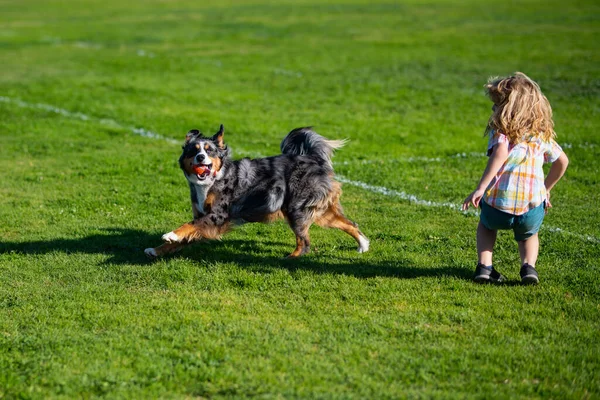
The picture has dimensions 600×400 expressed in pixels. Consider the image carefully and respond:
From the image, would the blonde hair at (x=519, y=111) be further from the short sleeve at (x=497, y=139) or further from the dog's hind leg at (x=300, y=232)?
the dog's hind leg at (x=300, y=232)

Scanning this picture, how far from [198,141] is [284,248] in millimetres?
1643

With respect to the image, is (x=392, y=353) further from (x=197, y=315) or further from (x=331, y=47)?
(x=331, y=47)

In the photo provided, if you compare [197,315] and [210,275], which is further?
[210,275]

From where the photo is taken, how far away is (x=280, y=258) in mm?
8242

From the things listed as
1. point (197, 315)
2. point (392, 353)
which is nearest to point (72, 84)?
point (197, 315)

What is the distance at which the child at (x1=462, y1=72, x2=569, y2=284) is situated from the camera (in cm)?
696

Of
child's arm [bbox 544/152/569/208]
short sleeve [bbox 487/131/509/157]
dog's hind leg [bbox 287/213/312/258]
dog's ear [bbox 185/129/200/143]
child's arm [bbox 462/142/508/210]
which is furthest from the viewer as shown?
dog's hind leg [bbox 287/213/312/258]

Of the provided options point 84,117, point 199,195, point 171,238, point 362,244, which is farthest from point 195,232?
point 84,117

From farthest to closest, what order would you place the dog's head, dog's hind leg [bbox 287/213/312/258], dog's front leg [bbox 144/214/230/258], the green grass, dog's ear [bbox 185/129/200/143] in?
dog's hind leg [bbox 287/213/312/258] < dog's ear [bbox 185/129/200/143] < dog's front leg [bbox 144/214/230/258] < the dog's head < the green grass

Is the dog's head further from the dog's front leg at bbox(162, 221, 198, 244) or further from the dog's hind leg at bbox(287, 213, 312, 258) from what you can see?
the dog's hind leg at bbox(287, 213, 312, 258)

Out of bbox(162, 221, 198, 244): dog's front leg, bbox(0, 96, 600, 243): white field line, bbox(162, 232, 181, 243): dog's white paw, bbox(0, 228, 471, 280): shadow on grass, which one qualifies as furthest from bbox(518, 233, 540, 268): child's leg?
bbox(162, 232, 181, 243): dog's white paw

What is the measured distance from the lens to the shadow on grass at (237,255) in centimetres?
777

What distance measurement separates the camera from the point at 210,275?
24.9 ft

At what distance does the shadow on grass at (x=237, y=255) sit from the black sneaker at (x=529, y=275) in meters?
0.53
